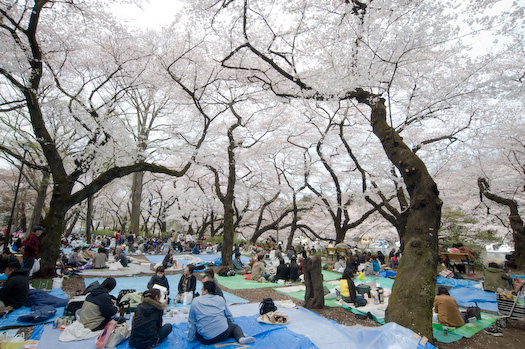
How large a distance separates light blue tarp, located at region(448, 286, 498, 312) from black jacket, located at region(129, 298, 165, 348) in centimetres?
728

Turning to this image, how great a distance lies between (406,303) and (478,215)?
681 inches

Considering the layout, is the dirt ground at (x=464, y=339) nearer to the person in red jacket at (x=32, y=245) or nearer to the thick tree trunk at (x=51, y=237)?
the thick tree trunk at (x=51, y=237)

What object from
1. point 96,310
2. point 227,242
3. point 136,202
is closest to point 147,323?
point 96,310

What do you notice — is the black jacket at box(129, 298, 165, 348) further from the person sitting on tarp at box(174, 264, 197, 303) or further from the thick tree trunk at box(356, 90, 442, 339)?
the thick tree trunk at box(356, 90, 442, 339)

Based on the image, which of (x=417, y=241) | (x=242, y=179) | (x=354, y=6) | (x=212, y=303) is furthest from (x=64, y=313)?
(x=242, y=179)

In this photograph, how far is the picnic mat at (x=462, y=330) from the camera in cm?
474

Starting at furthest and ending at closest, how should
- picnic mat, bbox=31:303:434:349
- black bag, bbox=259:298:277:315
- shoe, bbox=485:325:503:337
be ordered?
black bag, bbox=259:298:277:315
shoe, bbox=485:325:503:337
picnic mat, bbox=31:303:434:349

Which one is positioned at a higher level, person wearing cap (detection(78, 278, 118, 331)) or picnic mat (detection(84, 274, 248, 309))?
person wearing cap (detection(78, 278, 118, 331))

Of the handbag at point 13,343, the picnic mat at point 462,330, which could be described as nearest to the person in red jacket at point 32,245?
the handbag at point 13,343

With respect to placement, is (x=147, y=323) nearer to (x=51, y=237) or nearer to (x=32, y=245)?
(x=32, y=245)

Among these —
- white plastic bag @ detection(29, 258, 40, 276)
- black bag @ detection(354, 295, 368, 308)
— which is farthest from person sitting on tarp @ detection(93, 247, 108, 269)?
black bag @ detection(354, 295, 368, 308)

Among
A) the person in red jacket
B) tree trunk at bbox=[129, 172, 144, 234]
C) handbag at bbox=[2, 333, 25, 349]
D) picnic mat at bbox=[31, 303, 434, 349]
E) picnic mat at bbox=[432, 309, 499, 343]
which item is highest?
tree trunk at bbox=[129, 172, 144, 234]

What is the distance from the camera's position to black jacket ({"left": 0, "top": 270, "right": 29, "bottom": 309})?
516 centimetres

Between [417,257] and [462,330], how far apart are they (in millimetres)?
1941
